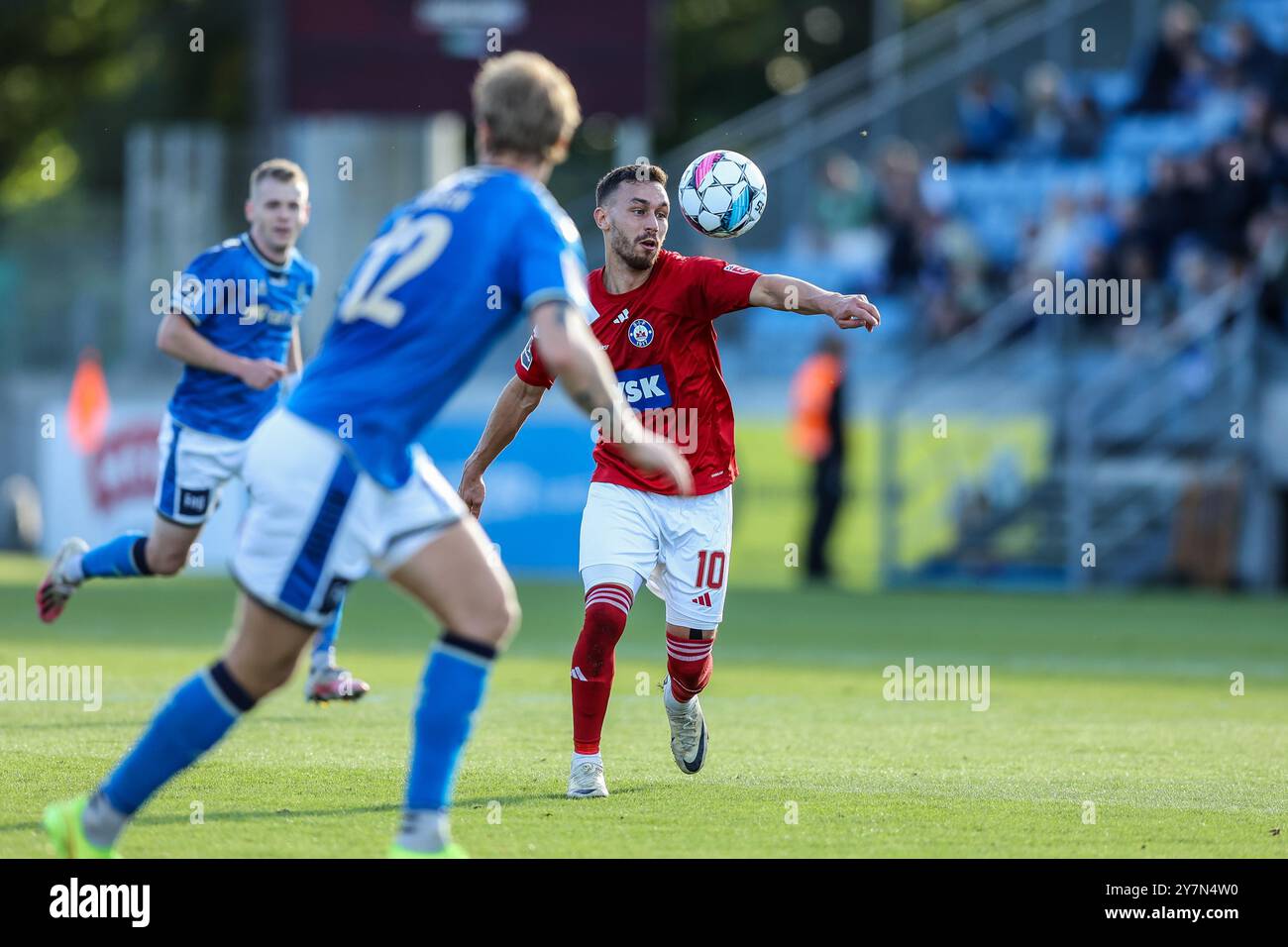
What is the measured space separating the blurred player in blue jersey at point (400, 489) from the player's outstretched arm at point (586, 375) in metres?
0.05

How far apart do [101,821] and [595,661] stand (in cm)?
247

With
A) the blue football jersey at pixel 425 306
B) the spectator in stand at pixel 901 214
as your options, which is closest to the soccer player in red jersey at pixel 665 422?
the blue football jersey at pixel 425 306

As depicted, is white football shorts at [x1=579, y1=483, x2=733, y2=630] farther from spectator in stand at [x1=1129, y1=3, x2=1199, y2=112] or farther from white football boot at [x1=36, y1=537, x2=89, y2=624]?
spectator in stand at [x1=1129, y1=3, x2=1199, y2=112]

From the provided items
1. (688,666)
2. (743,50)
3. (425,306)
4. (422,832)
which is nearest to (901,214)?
(688,666)

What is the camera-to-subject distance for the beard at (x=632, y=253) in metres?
7.75

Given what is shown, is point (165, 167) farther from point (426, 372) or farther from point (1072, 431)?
point (426, 372)

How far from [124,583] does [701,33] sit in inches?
990

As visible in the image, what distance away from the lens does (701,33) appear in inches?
1640

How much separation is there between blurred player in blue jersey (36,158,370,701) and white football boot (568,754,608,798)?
2527 mm

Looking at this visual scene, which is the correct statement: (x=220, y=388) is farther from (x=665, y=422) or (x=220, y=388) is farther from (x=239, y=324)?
(x=665, y=422)

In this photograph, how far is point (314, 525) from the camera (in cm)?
538

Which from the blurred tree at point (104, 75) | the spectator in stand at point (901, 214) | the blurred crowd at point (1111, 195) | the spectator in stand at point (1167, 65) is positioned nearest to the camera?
the blurred crowd at point (1111, 195)

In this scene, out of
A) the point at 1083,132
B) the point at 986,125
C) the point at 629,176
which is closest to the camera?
the point at 629,176

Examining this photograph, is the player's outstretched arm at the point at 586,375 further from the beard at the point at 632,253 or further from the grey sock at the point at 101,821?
the beard at the point at 632,253
